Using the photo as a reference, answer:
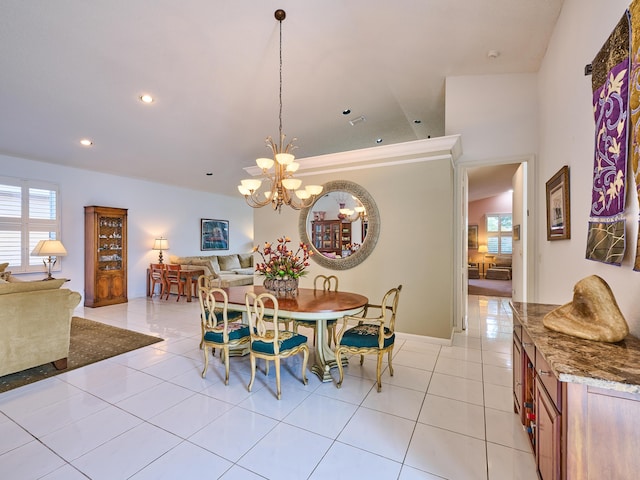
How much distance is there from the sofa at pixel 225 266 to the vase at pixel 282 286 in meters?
2.93

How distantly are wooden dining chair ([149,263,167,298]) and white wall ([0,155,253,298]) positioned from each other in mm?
234

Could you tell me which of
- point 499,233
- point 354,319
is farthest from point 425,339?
point 499,233

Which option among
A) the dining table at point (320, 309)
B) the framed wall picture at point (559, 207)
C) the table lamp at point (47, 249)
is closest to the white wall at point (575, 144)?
the framed wall picture at point (559, 207)

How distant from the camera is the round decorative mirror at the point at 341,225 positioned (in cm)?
418

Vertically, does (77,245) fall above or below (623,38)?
below

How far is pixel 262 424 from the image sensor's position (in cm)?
213

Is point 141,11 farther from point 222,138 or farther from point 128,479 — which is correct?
point 128,479

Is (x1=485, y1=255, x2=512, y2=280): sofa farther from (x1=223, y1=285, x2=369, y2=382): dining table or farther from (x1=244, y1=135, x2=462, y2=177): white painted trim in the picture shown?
(x1=223, y1=285, x2=369, y2=382): dining table

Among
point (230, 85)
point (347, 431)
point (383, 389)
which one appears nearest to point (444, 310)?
point (383, 389)

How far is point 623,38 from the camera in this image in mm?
1469

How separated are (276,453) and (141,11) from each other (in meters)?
3.43

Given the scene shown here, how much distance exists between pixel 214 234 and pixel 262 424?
293 inches

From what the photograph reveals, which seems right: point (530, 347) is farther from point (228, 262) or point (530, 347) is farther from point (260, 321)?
point (228, 262)

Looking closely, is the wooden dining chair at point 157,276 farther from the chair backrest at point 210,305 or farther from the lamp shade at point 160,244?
the chair backrest at point 210,305
